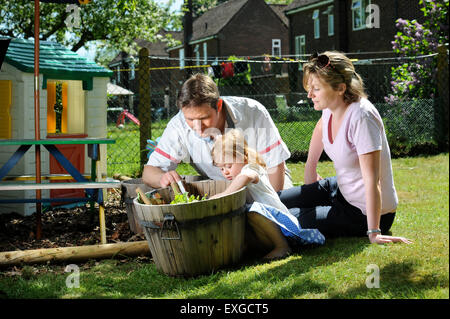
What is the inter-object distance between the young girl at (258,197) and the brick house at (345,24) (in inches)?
618

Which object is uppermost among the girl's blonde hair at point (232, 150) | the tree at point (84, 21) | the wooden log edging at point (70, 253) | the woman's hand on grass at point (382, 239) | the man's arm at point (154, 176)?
the tree at point (84, 21)

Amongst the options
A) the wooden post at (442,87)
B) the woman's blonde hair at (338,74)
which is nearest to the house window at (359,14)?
the wooden post at (442,87)

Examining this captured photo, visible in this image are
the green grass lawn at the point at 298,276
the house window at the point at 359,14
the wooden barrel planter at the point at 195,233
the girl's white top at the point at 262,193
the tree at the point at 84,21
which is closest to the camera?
the green grass lawn at the point at 298,276

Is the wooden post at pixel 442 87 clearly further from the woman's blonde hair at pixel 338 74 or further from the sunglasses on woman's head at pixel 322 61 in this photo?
the sunglasses on woman's head at pixel 322 61

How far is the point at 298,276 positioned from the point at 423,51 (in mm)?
9916

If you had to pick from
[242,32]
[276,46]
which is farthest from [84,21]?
[276,46]

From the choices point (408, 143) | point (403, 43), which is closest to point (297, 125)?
point (408, 143)

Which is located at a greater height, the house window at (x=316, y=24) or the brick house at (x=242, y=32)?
the brick house at (x=242, y=32)

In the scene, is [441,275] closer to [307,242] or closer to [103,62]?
[307,242]

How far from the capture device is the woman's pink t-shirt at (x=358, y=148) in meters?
3.43

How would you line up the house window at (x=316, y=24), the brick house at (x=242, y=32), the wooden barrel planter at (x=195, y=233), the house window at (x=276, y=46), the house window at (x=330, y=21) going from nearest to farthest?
the wooden barrel planter at (x=195, y=233) < the house window at (x=330, y=21) < the house window at (x=316, y=24) < the brick house at (x=242, y=32) < the house window at (x=276, y=46)

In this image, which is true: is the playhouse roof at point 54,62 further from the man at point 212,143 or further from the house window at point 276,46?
the house window at point 276,46

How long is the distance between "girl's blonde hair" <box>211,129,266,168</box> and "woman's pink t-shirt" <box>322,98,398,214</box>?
0.57 meters

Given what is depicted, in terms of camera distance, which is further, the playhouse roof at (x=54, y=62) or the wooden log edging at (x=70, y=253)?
the playhouse roof at (x=54, y=62)
